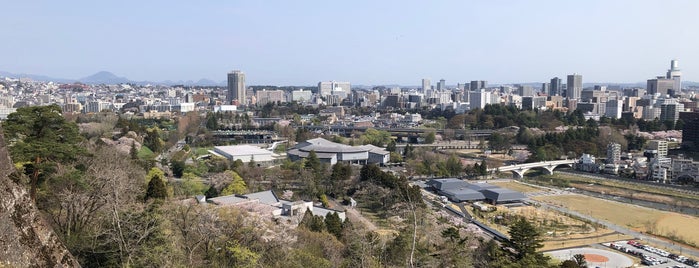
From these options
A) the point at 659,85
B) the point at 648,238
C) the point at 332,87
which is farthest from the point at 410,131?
the point at 332,87

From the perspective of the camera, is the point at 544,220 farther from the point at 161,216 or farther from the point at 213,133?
the point at 213,133

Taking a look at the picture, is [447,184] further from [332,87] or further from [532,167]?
[332,87]

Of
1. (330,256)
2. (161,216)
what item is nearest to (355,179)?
(330,256)

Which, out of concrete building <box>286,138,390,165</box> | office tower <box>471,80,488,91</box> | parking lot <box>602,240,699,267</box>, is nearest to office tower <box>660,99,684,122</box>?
concrete building <box>286,138,390,165</box>

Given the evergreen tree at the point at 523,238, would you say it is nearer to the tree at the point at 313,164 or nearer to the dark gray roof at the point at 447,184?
the tree at the point at 313,164

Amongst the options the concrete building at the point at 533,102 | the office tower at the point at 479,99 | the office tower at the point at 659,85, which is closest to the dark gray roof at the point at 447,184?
the concrete building at the point at 533,102
